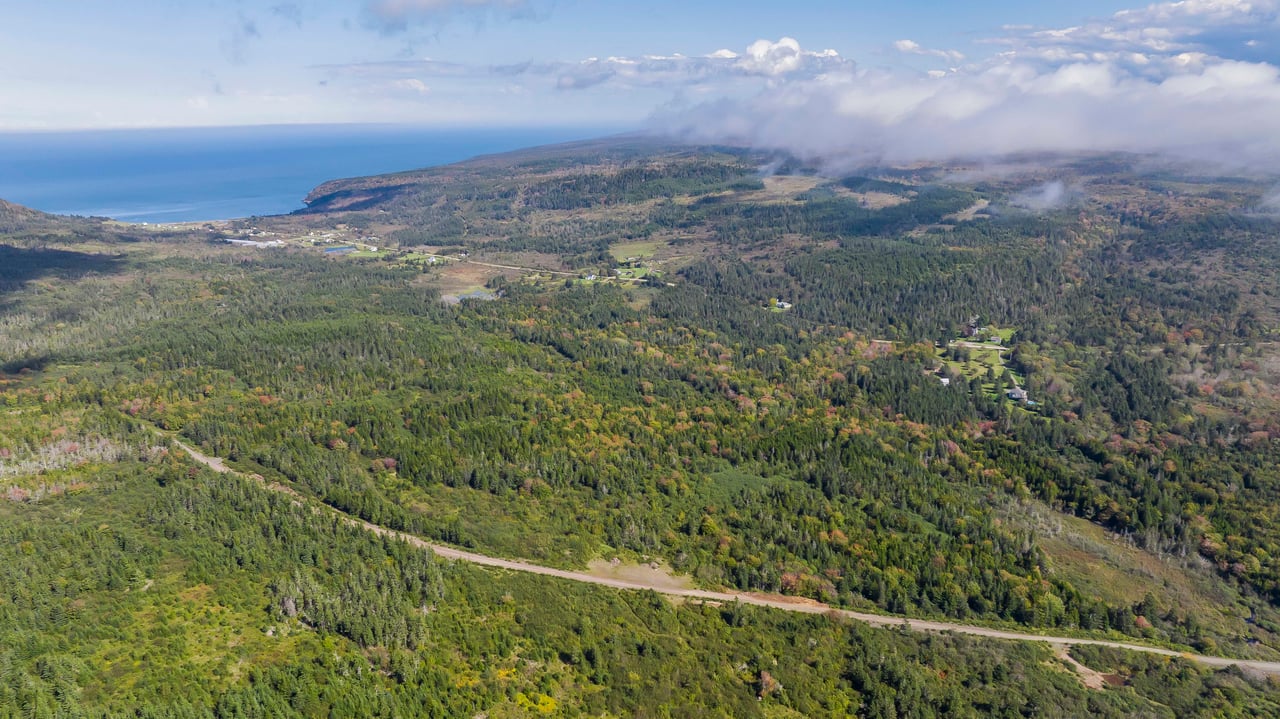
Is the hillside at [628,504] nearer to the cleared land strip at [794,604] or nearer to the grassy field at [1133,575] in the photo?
the grassy field at [1133,575]

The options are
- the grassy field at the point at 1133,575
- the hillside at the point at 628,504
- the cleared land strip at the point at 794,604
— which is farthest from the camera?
the grassy field at the point at 1133,575

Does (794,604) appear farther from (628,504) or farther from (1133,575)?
(1133,575)

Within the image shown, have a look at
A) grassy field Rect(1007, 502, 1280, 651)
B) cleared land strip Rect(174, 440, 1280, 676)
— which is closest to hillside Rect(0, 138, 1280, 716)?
grassy field Rect(1007, 502, 1280, 651)

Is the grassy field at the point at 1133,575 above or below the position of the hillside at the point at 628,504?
below

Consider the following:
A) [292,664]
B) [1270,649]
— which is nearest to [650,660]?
[292,664]

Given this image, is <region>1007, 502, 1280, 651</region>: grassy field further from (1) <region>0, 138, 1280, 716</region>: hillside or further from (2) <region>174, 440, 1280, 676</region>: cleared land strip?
(2) <region>174, 440, 1280, 676</region>: cleared land strip

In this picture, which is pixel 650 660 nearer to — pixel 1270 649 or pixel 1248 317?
pixel 1270 649

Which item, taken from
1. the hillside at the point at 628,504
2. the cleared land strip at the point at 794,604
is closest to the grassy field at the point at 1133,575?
the hillside at the point at 628,504
